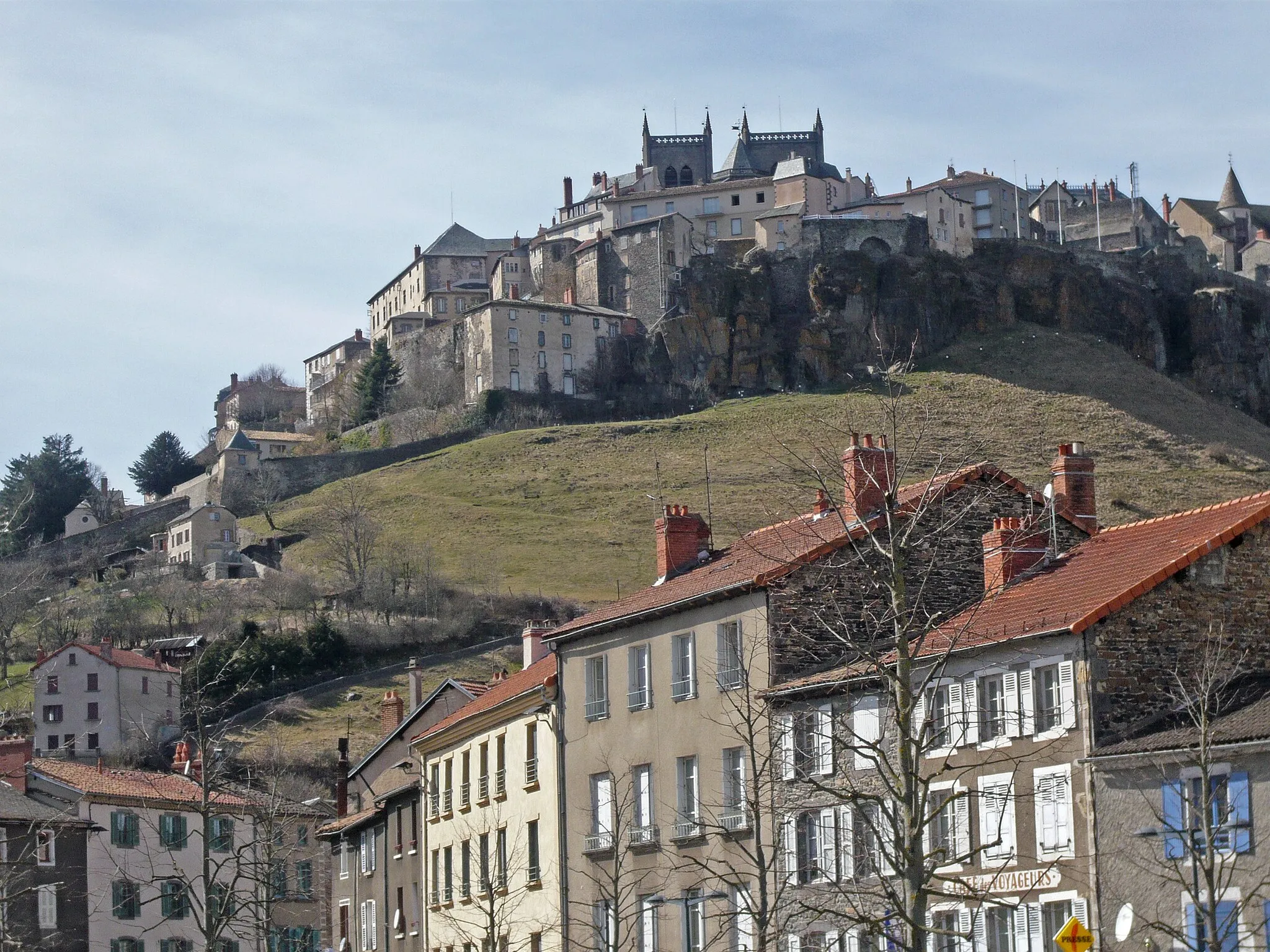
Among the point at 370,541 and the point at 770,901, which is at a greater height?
the point at 370,541

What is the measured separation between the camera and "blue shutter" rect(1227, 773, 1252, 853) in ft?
94.3

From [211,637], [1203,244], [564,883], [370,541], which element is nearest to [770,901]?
[564,883]

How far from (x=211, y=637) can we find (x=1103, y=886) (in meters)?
89.4

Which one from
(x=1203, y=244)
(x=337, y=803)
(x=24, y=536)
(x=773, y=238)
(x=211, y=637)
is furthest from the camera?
(x=1203, y=244)

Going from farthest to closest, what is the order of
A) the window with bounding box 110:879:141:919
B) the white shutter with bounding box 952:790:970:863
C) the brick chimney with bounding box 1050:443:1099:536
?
the window with bounding box 110:879:141:919
the brick chimney with bounding box 1050:443:1099:536
the white shutter with bounding box 952:790:970:863

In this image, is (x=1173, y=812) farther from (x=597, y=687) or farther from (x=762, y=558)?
(x=597, y=687)

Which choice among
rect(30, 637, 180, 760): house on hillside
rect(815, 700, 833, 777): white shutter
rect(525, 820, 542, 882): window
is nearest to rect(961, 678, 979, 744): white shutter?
rect(815, 700, 833, 777): white shutter

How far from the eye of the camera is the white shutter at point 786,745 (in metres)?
35.8

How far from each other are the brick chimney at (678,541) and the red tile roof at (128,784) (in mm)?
15700

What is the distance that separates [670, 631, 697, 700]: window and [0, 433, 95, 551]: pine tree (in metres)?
124

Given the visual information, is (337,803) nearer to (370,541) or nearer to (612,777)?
(612,777)

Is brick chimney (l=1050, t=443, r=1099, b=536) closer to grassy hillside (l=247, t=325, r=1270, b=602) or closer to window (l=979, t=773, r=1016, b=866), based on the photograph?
window (l=979, t=773, r=1016, b=866)

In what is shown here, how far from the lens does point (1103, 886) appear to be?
1201 inches

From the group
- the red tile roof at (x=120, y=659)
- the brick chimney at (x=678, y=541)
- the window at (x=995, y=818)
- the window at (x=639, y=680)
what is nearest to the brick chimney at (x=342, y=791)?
the brick chimney at (x=678, y=541)
